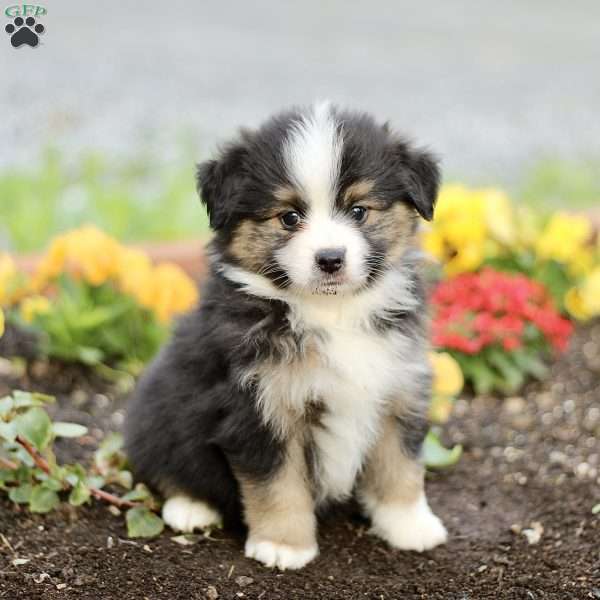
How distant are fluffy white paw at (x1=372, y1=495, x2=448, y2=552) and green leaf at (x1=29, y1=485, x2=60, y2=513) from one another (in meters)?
1.20

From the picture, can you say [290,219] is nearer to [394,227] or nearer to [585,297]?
[394,227]

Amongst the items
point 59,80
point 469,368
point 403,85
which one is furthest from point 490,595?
point 403,85

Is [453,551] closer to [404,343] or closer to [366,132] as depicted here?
[404,343]

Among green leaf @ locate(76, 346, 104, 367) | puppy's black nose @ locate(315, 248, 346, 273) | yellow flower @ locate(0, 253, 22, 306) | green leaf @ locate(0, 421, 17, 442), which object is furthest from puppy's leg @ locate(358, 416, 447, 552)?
yellow flower @ locate(0, 253, 22, 306)

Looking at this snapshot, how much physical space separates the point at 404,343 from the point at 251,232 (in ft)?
2.17

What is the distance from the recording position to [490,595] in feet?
10.7

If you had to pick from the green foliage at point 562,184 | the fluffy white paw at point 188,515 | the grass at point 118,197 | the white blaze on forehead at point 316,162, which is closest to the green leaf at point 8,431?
the fluffy white paw at point 188,515

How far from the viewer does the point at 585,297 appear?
5652mm

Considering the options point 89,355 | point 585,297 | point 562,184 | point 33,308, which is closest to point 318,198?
point 89,355

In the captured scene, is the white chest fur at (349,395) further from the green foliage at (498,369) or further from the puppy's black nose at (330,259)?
the green foliage at (498,369)

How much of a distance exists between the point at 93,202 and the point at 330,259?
4172 millimetres

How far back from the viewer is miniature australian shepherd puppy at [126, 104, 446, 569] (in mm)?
3271

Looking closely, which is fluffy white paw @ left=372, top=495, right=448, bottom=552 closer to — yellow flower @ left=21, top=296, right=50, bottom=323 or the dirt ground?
the dirt ground

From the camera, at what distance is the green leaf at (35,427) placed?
3.53 meters
